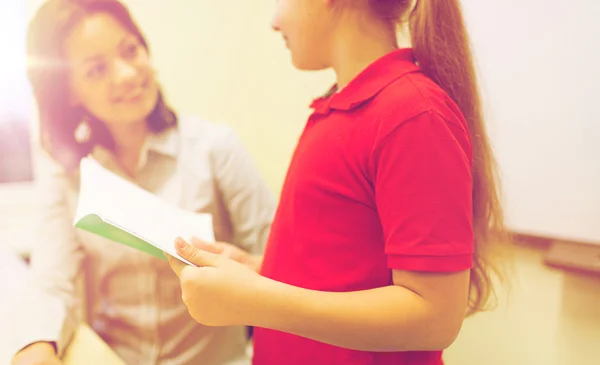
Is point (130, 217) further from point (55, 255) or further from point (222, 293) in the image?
point (55, 255)

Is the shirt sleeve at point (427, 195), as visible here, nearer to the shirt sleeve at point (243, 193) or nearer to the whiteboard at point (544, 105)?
the whiteboard at point (544, 105)

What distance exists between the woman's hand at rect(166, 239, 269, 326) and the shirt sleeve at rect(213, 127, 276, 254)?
481 millimetres

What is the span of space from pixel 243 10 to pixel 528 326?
1.03 meters

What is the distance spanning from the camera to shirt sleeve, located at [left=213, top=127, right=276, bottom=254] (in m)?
0.93

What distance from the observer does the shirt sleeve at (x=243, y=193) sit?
0.93m

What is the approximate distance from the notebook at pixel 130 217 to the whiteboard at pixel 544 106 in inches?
20.3

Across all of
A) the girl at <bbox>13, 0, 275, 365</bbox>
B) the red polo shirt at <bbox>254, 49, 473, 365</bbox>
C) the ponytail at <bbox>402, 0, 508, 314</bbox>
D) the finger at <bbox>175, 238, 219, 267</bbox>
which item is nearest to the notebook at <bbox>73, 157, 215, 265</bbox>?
the finger at <bbox>175, 238, 219, 267</bbox>

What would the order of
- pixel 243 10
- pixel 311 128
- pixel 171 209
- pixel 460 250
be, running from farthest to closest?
pixel 243 10, pixel 171 209, pixel 311 128, pixel 460 250

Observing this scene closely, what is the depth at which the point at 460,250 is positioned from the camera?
405mm

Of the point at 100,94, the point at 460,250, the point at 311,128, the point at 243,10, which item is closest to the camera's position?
the point at 460,250

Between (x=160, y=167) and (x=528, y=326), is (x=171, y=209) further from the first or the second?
(x=528, y=326)

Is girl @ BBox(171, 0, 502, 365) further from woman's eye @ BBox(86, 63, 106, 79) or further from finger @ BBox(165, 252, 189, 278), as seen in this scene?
woman's eye @ BBox(86, 63, 106, 79)

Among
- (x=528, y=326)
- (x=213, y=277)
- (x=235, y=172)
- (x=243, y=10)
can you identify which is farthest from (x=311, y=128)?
(x=243, y=10)

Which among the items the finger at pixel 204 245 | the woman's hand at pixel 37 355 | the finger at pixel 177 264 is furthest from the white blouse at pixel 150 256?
the finger at pixel 177 264
